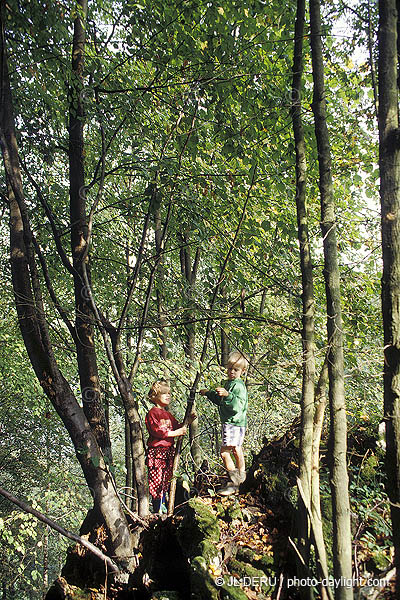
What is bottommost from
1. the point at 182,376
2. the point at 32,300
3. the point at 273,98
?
the point at 182,376

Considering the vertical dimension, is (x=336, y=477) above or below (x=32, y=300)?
below

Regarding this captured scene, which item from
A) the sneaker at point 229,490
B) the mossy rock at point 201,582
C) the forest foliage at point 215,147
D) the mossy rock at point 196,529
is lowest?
the mossy rock at point 201,582

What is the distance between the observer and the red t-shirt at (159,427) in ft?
16.4

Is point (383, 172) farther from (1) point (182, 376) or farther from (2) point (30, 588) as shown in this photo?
(2) point (30, 588)

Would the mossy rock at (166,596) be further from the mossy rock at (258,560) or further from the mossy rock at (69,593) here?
the mossy rock at (69,593)

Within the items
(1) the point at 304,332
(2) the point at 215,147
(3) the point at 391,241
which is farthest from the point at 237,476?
(2) the point at 215,147

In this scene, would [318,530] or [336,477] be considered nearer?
[336,477]

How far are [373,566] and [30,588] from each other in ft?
55.4

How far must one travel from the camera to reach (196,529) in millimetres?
3514

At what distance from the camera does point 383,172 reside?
218 centimetres

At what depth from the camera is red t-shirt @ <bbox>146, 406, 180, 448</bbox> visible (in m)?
5.00

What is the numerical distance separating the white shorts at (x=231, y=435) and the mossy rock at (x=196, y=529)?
90cm

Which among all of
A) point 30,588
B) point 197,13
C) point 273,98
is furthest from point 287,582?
point 30,588
